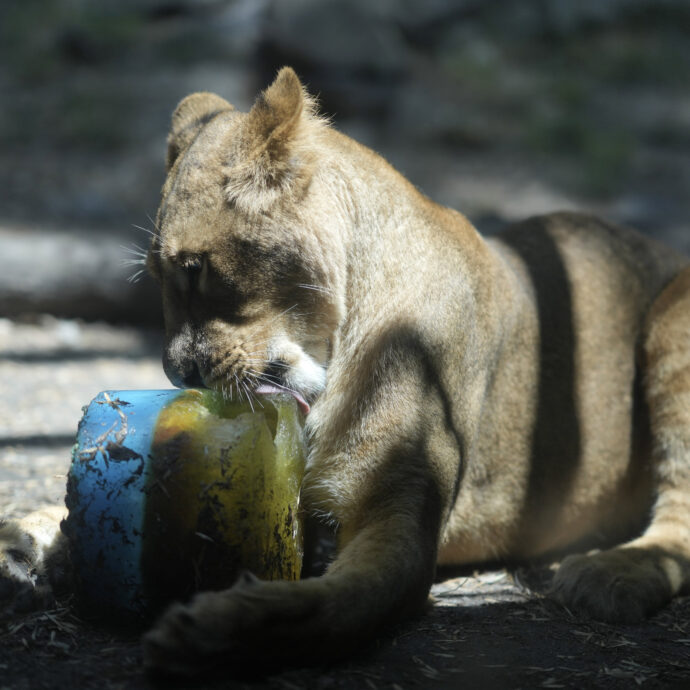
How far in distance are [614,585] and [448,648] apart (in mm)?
802

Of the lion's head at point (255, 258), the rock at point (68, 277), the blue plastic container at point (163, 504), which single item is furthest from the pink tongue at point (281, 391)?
the rock at point (68, 277)

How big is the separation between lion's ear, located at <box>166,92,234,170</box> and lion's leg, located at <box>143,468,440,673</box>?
1.53 m

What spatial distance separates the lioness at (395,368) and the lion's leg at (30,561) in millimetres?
637

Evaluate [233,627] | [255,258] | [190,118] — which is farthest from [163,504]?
[190,118]

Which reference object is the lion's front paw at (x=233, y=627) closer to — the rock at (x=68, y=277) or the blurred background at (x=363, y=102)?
the blurred background at (x=363, y=102)

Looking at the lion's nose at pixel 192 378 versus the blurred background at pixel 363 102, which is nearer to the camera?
the lion's nose at pixel 192 378

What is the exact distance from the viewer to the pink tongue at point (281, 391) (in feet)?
9.67

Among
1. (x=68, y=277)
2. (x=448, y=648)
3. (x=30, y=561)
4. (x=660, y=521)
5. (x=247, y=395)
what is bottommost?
(x=448, y=648)

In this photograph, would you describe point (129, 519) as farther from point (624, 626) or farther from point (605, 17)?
point (605, 17)

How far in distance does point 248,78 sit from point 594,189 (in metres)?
4.63

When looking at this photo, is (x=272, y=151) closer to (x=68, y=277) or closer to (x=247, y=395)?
(x=247, y=395)

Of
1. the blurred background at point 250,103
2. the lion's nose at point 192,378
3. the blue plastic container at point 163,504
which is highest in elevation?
→ the blurred background at point 250,103

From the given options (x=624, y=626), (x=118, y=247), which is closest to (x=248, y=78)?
(x=118, y=247)

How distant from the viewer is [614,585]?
317cm
